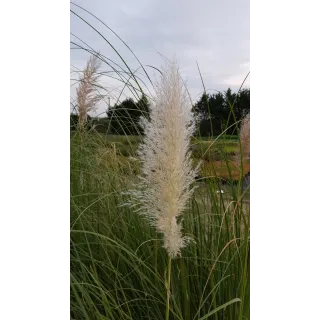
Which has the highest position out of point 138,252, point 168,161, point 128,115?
point 128,115

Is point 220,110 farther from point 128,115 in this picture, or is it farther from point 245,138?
point 128,115

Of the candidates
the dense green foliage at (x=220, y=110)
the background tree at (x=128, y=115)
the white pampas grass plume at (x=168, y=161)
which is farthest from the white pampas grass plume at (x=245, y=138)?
the background tree at (x=128, y=115)

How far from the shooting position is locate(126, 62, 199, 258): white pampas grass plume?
1.33 meters

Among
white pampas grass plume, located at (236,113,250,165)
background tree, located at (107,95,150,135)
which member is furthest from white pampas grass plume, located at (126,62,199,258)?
white pampas grass plume, located at (236,113,250,165)

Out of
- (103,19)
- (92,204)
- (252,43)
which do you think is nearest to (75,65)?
(103,19)

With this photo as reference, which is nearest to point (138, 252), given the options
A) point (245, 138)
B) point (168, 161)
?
point (168, 161)

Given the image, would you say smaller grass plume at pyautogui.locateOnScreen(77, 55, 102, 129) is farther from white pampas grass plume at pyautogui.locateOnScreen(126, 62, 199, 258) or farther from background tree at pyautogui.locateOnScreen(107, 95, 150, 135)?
white pampas grass plume at pyautogui.locateOnScreen(126, 62, 199, 258)

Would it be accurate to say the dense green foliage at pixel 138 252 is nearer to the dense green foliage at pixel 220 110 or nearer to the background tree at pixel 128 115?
the background tree at pixel 128 115

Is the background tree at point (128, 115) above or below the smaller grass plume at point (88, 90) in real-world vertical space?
below

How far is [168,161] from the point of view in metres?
1.32

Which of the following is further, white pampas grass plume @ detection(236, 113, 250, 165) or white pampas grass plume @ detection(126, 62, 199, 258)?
white pampas grass plume @ detection(236, 113, 250, 165)

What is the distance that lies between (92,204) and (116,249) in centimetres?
18

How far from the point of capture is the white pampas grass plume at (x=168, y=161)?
4.35 feet
